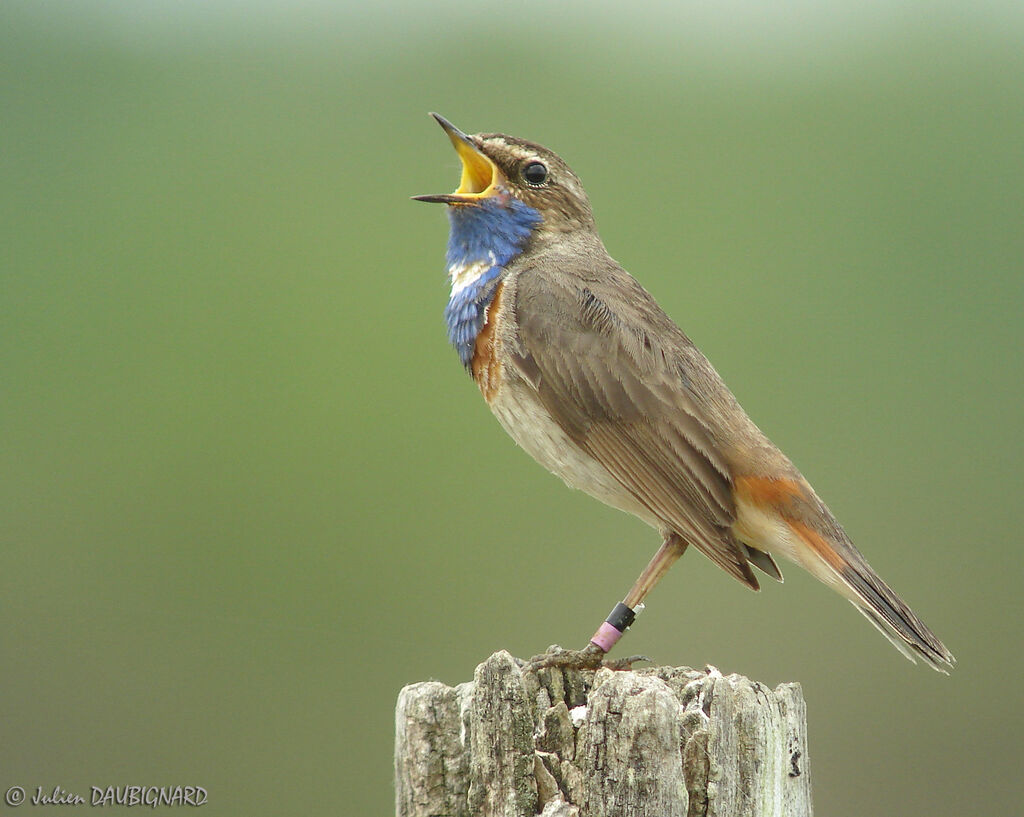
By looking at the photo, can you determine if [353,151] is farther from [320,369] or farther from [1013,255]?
[1013,255]

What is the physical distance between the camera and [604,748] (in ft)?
13.0

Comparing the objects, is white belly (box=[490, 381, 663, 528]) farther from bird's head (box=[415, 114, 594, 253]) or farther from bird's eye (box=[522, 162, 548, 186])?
bird's eye (box=[522, 162, 548, 186])

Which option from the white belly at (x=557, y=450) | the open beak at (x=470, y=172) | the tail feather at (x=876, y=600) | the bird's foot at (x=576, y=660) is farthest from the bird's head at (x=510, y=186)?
the bird's foot at (x=576, y=660)

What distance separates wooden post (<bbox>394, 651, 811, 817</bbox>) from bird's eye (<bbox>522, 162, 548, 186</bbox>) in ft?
9.22

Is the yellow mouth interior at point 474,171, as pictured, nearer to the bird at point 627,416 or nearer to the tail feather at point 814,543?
the bird at point 627,416

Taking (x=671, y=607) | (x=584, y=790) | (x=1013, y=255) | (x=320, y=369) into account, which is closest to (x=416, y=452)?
(x=320, y=369)

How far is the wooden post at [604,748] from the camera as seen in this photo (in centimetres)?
394

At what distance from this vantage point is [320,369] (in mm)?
10836

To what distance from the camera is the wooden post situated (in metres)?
3.94

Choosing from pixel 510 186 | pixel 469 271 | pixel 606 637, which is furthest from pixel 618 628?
pixel 510 186

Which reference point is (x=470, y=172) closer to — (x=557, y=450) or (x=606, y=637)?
(x=557, y=450)

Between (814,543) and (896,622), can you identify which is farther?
(814,543)

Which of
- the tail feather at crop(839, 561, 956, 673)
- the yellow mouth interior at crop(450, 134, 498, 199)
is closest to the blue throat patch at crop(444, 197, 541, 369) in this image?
the yellow mouth interior at crop(450, 134, 498, 199)

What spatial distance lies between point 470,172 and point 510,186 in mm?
266
